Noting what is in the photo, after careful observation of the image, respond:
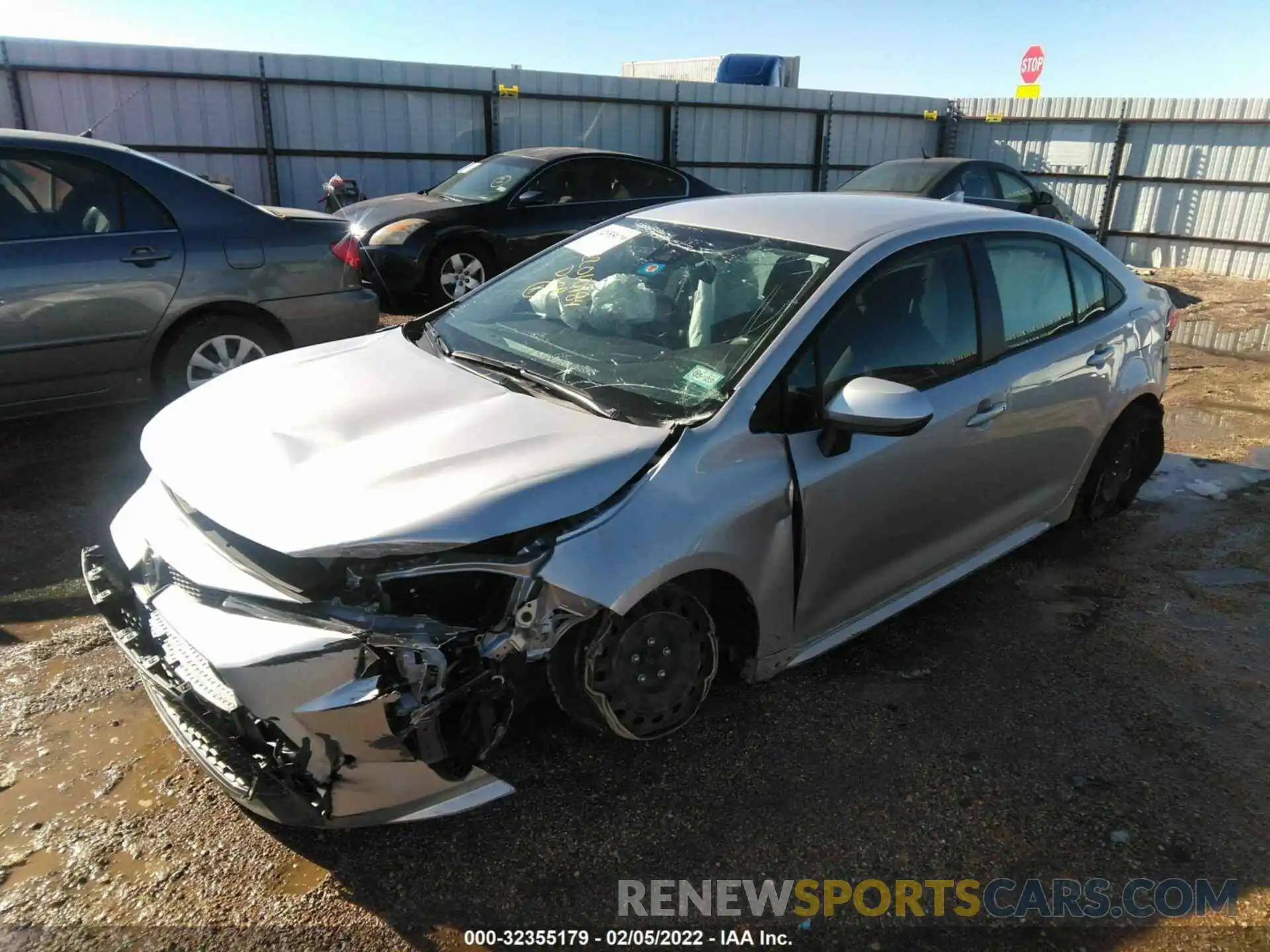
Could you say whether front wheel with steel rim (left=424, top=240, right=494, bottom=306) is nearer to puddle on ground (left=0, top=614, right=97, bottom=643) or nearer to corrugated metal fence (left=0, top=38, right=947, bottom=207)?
corrugated metal fence (left=0, top=38, right=947, bottom=207)

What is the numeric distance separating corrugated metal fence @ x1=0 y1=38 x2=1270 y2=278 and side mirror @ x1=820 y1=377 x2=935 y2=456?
10012 millimetres

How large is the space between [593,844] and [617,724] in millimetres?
320

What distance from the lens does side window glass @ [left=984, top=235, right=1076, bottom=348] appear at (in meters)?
3.65

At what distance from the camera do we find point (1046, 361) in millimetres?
3738

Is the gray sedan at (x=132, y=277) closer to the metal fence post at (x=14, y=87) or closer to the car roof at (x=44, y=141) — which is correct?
the car roof at (x=44, y=141)

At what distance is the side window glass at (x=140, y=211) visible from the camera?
195 inches

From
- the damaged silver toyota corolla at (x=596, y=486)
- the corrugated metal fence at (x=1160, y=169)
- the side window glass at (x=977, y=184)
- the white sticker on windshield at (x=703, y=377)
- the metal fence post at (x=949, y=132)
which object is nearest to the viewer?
the damaged silver toyota corolla at (x=596, y=486)

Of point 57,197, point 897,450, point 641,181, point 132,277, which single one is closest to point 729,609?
point 897,450

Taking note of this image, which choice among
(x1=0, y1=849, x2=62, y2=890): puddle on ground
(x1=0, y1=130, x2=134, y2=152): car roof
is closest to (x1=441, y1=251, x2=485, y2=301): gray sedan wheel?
(x1=0, y1=130, x2=134, y2=152): car roof

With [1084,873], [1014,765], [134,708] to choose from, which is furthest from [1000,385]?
[134,708]

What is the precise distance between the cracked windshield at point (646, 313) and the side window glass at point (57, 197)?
2.44m

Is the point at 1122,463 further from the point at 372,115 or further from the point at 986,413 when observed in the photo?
the point at 372,115

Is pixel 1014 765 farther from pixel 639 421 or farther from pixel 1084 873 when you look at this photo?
pixel 639 421

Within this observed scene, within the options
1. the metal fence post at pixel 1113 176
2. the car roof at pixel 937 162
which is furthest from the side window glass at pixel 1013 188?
the metal fence post at pixel 1113 176
